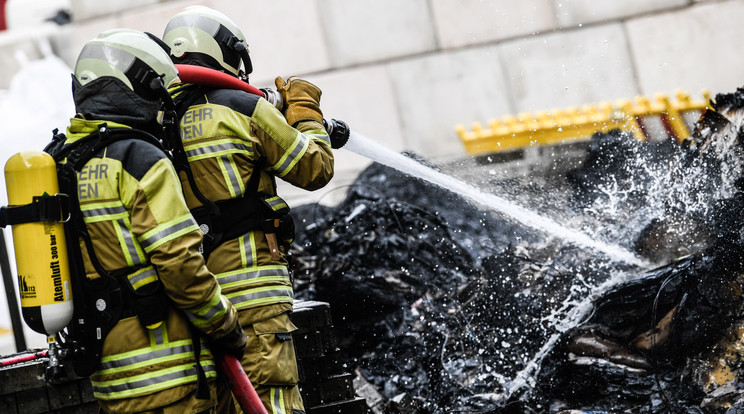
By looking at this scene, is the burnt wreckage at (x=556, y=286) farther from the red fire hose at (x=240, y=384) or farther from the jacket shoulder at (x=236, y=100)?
the jacket shoulder at (x=236, y=100)

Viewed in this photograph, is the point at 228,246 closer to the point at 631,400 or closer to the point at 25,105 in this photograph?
the point at 631,400

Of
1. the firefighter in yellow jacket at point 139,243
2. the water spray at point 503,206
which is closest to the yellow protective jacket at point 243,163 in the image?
the firefighter in yellow jacket at point 139,243

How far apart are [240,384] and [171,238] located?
1.95ft

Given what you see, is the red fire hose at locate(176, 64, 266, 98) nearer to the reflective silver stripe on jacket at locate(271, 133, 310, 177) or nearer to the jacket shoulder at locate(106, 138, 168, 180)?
the reflective silver stripe on jacket at locate(271, 133, 310, 177)

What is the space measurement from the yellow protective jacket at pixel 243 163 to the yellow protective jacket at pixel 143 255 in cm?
45

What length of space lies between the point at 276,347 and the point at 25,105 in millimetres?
5294

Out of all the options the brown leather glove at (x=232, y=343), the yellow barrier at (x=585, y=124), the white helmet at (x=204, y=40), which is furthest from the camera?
the yellow barrier at (x=585, y=124)

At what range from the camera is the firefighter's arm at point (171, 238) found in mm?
2570

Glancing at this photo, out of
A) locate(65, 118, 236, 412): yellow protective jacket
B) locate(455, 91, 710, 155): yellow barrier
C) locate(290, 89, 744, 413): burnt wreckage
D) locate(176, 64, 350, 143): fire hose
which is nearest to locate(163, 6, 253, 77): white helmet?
locate(176, 64, 350, 143): fire hose

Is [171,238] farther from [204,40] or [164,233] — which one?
[204,40]

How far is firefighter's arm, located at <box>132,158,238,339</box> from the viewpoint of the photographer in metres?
2.57

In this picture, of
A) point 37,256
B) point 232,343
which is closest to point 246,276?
point 232,343

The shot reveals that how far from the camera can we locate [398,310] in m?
5.36

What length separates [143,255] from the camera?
264cm
